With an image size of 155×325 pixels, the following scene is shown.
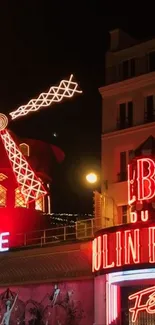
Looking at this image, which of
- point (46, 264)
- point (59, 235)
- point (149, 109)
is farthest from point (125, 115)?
point (46, 264)

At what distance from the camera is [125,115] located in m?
23.1

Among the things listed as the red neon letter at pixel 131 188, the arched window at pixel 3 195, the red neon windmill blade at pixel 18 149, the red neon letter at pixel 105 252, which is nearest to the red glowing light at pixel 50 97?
the red neon windmill blade at pixel 18 149

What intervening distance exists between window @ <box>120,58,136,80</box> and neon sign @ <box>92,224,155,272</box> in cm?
629

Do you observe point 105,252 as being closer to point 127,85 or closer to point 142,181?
point 142,181

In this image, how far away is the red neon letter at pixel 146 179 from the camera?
61.2 feet

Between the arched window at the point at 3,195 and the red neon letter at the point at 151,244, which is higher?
the arched window at the point at 3,195

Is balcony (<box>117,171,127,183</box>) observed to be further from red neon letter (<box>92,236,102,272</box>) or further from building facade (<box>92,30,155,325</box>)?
red neon letter (<box>92,236,102,272</box>)

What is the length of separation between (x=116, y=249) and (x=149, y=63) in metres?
6.94

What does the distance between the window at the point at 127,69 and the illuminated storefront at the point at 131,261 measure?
4.94 metres

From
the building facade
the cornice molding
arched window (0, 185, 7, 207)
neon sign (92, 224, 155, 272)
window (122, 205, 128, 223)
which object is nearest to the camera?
neon sign (92, 224, 155, 272)

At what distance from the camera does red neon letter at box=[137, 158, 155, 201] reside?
61.2ft

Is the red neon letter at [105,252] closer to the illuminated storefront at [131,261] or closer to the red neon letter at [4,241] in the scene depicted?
the illuminated storefront at [131,261]

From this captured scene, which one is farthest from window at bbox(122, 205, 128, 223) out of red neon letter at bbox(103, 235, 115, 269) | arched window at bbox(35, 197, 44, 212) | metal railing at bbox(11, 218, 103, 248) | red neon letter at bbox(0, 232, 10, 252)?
arched window at bbox(35, 197, 44, 212)

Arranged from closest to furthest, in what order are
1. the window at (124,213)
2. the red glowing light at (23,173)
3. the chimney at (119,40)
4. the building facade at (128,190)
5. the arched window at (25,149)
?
the building facade at (128,190)
the window at (124,213)
the chimney at (119,40)
the red glowing light at (23,173)
the arched window at (25,149)
